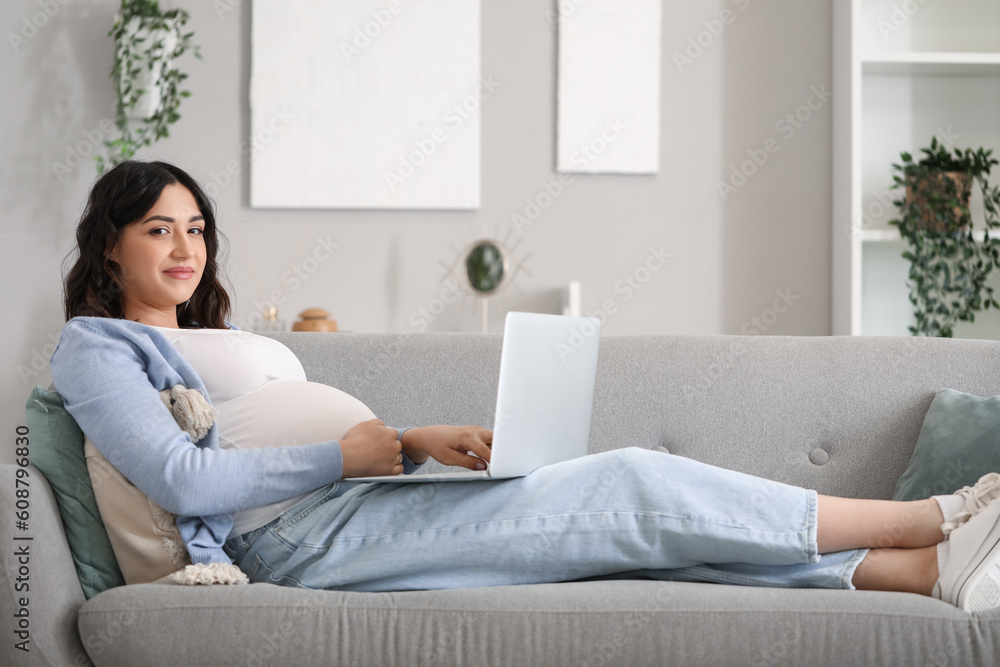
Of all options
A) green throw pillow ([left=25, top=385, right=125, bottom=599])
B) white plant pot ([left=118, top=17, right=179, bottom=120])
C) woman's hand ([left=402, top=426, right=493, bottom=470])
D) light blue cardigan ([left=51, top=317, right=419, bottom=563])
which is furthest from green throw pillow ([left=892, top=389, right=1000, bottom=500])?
white plant pot ([left=118, top=17, right=179, bottom=120])

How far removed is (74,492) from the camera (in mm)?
1255

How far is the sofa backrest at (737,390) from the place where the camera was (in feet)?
5.36

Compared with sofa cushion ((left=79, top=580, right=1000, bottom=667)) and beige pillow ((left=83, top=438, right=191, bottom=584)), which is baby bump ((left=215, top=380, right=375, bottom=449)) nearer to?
beige pillow ((left=83, top=438, right=191, bottom=584))

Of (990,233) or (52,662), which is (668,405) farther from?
(990,233)

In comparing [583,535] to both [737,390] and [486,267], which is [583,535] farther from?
[486,267]

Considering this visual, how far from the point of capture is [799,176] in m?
2.73

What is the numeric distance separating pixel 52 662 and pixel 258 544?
31 cm

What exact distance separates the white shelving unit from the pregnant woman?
1.58 meters

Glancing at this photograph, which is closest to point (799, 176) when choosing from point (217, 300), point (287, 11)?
point (287, 11)

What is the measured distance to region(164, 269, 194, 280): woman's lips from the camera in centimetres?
149

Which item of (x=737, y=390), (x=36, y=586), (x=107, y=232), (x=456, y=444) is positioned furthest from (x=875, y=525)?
(x=107, y=232)

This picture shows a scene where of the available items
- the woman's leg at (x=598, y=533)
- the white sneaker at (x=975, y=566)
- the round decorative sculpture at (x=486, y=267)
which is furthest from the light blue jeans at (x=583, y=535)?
the round decorative sculpture at (x=486, y=267)

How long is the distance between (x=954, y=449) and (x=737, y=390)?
40cm

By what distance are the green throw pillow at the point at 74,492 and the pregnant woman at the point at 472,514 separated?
6 cm
